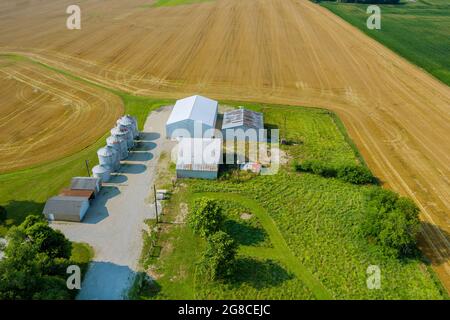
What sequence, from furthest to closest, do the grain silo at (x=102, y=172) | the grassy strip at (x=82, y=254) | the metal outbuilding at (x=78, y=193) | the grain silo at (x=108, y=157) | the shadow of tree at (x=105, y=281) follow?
the grain silo at (x=108, y=157)
the grain silo at (x=102, y=172)
the metal outbuilding at (x=78, y=193)
the grassy strip at (x=82, y=254)
the shadow of tree at (x=105, y=281)

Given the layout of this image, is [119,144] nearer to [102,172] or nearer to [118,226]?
[102,172]

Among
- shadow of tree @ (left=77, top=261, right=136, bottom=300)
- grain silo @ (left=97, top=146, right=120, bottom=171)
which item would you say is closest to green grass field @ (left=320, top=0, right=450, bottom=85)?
grain silo @ (left=97, top=146, right=120, bottom=171)

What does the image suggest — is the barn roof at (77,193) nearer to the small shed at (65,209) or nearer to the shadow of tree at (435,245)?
the small shed at (65,209)

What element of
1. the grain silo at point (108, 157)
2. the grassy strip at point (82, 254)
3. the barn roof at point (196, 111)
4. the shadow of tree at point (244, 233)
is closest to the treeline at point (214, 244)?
the shadow of tree at point (244, 233)

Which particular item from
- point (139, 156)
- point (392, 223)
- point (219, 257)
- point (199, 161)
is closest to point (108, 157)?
point (139, 156)

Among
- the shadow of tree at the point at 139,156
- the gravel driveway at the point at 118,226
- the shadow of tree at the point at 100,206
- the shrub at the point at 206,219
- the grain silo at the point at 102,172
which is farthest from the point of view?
the shadow of tree at the point at 139,156

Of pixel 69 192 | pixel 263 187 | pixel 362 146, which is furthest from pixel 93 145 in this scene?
pixel 362 146

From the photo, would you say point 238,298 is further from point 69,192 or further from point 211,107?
point 211,107
